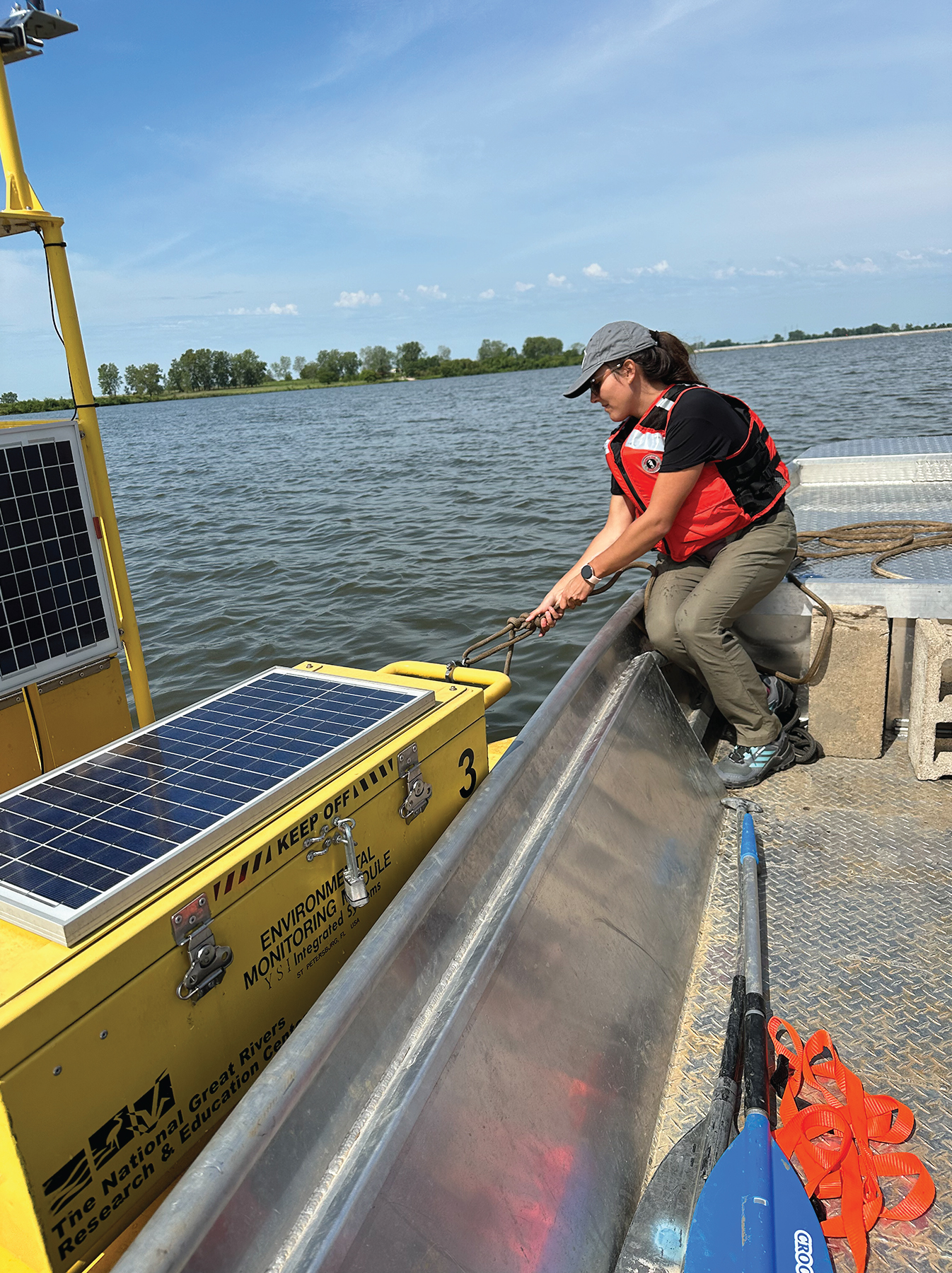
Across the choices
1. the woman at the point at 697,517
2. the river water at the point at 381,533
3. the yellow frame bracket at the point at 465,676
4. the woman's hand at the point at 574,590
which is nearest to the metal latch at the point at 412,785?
the yellow frame bracket at the point at 465,676

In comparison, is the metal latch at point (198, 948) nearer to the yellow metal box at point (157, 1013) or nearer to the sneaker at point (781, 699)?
the yellow metal box at point (157, 1013)

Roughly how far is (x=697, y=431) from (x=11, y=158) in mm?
2270

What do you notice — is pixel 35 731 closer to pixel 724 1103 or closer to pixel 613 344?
pixel 724 1103

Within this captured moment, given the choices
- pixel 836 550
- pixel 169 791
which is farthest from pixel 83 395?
pixel 836 550

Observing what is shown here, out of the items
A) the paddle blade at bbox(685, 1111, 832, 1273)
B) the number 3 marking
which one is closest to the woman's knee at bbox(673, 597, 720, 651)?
the number 3 marking

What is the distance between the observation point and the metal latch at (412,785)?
7.06 feet

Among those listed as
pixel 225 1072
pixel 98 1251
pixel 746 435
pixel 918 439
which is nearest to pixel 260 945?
pixel 225 1072

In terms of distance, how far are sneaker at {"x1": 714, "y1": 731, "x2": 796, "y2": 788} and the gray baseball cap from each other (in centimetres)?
153

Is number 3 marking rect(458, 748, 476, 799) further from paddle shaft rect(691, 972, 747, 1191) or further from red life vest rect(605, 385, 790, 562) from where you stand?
red life vest rect(605, 385, 790, 562)

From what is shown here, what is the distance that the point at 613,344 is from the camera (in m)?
3.14

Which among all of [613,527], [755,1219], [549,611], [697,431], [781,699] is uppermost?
[697,431]

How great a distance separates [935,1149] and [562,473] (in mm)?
14823

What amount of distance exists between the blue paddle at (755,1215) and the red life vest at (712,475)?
2.04 m

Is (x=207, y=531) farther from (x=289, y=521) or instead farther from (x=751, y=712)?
(x=751, y=712)
